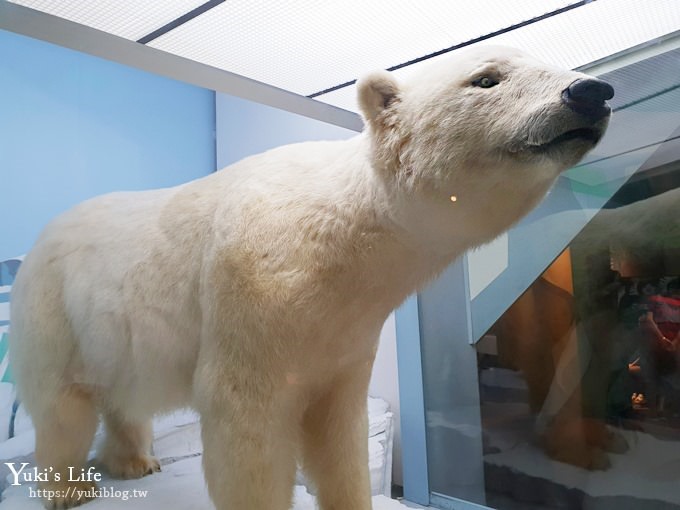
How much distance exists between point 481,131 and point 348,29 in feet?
2.12

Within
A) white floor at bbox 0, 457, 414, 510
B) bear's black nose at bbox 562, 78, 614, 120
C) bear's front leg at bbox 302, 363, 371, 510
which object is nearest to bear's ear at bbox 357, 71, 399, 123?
bear's black nose at bbox 562, 78, 614, 120

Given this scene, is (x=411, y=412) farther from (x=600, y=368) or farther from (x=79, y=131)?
(x=79, y=131)

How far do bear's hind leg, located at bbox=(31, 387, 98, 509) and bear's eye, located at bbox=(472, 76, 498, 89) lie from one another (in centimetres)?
127

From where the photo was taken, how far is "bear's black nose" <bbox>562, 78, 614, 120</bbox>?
990 millimetres

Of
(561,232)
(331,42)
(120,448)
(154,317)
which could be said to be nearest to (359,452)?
(154,317)

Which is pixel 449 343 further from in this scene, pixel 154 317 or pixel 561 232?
pixel 154 317

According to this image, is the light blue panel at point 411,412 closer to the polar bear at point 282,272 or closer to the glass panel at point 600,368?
the glass panel at point 600,368

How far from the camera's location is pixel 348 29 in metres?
1.56

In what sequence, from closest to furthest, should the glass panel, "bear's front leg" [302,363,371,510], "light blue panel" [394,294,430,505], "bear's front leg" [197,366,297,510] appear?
1. "bear's front leg" [197,366,297,510]
2. "bear's front leg" [302,363,371,510]
3. the glass panel
4. "light blue panel" [394,294,430,505]

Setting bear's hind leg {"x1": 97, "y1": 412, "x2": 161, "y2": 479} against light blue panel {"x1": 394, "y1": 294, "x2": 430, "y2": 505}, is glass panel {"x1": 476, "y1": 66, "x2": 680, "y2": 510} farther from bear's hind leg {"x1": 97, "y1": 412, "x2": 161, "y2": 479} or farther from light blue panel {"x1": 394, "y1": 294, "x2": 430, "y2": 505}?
bear's hind leg {"x1": 97, "y1": 412, "x2": 161, "y2": 479}

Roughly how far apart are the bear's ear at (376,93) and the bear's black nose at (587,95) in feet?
1.14

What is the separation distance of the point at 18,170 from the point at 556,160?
129cm

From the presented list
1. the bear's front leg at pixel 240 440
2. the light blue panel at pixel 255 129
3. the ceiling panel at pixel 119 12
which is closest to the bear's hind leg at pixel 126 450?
the bear's front leg at pixel 240 440

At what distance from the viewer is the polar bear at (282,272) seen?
43.4 inches
